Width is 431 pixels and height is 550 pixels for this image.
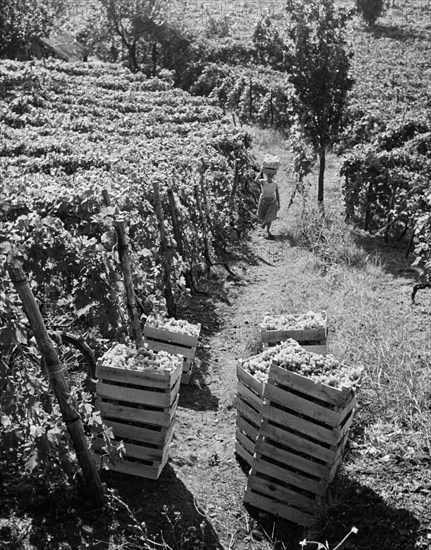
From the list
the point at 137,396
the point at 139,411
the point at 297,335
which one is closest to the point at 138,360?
the point at 137,396

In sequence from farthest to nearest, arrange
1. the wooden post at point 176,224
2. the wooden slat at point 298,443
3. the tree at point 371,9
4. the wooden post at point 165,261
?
the tree at point 371,9 < the wooden post at point 176,224 < the wooden post at point 165,261 < the wooden slat at point 298,443

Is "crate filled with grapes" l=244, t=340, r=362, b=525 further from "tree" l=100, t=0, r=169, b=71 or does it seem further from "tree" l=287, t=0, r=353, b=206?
"tree" l=100, t=0, r=169, b=71

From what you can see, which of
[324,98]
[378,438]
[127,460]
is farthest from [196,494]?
[324,98]

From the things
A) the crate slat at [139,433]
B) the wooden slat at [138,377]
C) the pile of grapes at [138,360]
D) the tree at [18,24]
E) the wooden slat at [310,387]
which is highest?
the tree at [18,24]

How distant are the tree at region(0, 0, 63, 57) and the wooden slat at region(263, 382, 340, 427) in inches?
1335

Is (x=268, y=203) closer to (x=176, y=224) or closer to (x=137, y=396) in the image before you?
(x=176, y=224)

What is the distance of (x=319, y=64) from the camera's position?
16156 mm

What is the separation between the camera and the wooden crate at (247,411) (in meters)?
6.02

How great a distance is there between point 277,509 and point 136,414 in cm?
139

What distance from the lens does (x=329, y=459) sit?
5.40 m

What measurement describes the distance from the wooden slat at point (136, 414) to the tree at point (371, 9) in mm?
54679

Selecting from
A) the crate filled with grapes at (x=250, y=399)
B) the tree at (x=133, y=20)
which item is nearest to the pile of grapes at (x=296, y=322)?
the crate filled with grapes at (x=250, y=399)

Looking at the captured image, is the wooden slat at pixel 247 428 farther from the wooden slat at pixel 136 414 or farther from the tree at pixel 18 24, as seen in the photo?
the tree at pixel 18 24

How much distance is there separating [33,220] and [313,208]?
37.9ft
